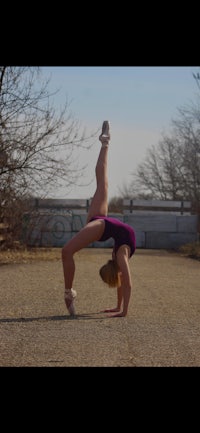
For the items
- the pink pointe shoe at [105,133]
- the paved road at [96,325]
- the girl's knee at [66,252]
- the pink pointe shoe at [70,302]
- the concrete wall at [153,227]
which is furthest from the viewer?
the concrete wall at [153,227]

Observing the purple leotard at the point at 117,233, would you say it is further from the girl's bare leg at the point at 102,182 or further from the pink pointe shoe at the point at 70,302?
the pink pointe shoe at the point at 70,302

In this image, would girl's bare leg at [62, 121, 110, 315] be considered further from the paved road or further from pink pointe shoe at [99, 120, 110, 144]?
the paved road

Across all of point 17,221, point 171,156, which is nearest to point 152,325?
point 17,221

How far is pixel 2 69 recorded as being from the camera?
2186 centimetres

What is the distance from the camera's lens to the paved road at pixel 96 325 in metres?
7.33

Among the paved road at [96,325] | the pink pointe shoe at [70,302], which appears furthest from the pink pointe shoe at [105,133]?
the paved road at [96,325]

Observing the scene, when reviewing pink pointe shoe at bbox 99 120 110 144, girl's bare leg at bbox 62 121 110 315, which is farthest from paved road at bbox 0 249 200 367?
pink pointe shoe at bbox 99 120 110 144

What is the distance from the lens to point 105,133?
11.1m

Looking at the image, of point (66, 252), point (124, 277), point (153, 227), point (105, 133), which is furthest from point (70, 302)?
point (153, 227)

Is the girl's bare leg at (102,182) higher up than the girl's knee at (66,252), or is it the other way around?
the girl's bare leg at (102,182)

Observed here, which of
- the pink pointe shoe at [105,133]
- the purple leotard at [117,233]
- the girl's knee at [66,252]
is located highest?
the pink pointe shoe at [105,133]

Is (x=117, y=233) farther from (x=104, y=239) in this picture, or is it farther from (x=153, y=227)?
(x=153, y=227)

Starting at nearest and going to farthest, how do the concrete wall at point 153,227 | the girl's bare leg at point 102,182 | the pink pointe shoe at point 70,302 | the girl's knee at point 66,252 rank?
the pink pointe shoe at point 70,302 < the girl's knee at point 66,252 < the girl's bare leg at point 102,182 < the concrete wall at point 153,227

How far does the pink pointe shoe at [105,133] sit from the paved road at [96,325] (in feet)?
7.30
